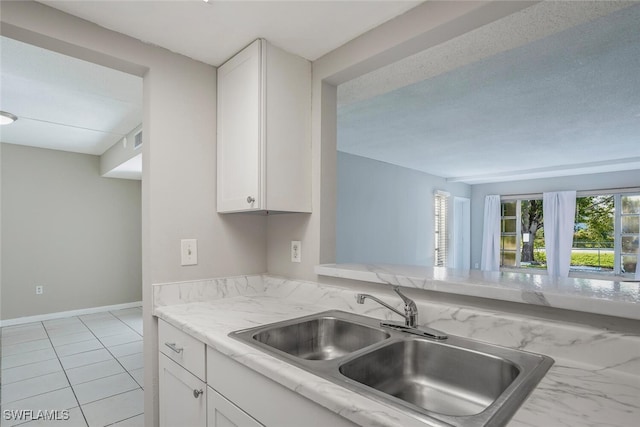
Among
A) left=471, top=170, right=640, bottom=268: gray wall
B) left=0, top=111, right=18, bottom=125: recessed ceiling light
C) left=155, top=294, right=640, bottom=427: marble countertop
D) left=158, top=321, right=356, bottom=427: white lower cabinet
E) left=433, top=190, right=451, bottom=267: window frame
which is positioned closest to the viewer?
left=155, top=294, right=640, bottom=427: marble countertop

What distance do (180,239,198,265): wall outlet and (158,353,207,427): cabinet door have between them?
1.48 ft

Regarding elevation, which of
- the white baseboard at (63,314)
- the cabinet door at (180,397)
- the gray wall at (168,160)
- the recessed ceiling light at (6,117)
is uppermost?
the recessed ceiling light at (6,117)

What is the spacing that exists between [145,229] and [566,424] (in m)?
1.73

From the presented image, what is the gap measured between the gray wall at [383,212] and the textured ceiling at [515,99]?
313mm

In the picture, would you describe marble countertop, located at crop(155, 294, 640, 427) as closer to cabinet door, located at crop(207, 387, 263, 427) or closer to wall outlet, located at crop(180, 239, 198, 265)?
cabinet door, located at crop(207, 387, 263, 427)

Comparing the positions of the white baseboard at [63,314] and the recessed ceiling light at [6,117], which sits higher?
the recessed ceiling light at [6,117]

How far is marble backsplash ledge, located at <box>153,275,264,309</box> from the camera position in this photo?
1.63 m

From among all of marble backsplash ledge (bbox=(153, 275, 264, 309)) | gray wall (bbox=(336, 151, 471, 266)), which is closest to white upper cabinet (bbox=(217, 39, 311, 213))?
marble backsplash ledge (bbox=(153, 275, 264, 309))

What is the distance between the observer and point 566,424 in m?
0.68

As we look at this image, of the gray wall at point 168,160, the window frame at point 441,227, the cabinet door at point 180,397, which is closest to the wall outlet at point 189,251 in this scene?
the gray wall at point 168,160

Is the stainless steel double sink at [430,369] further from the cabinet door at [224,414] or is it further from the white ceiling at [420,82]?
the white ceiling at [420,82]

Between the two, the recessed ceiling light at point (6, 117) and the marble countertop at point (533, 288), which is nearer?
the marble countertop at point (533, 288)

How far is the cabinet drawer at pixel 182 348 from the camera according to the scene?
1.25 meters

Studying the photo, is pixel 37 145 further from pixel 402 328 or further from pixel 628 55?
pixel 628 55
